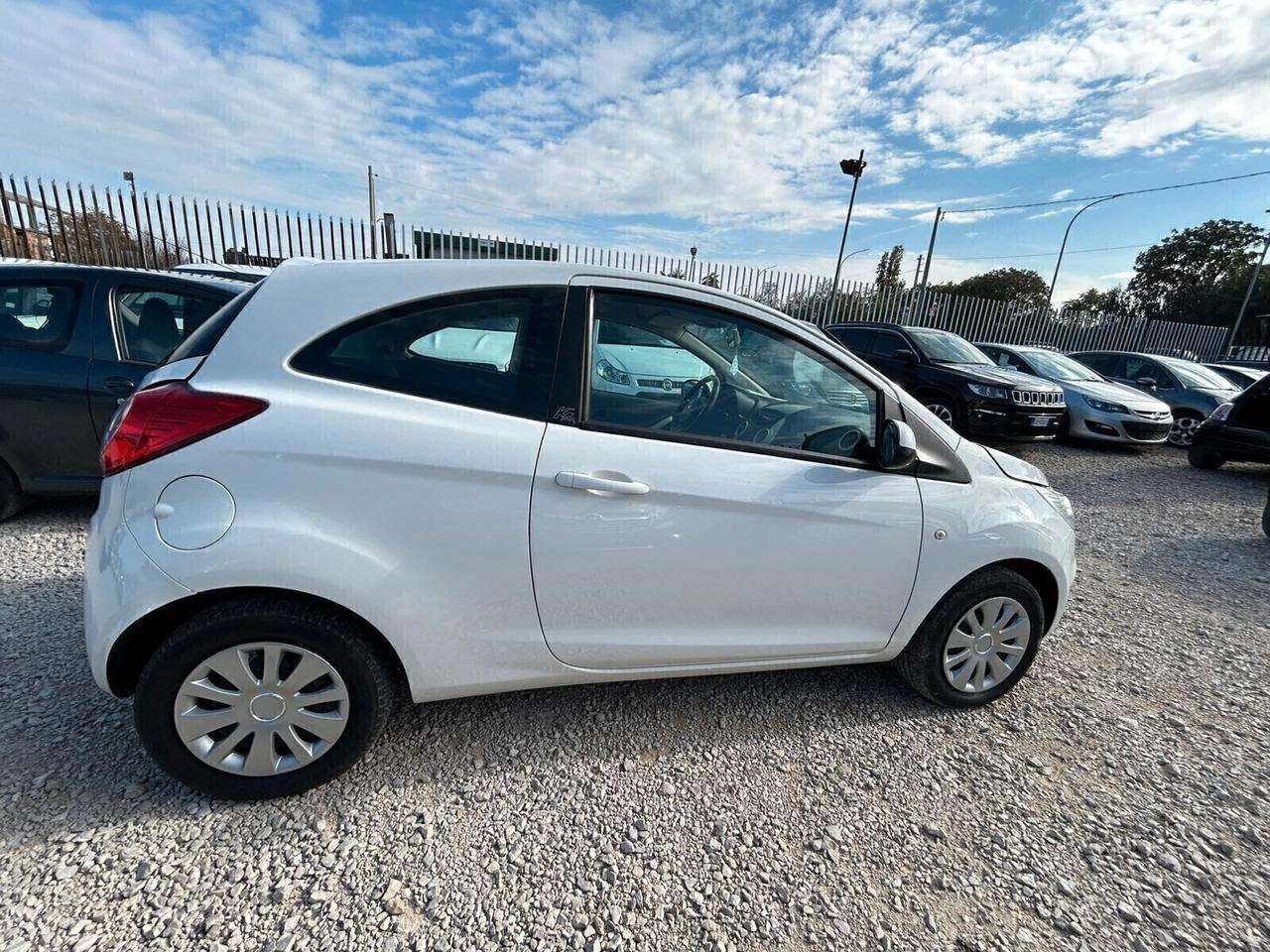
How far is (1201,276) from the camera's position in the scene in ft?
167

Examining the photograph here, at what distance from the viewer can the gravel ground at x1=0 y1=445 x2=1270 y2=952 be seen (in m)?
1.56

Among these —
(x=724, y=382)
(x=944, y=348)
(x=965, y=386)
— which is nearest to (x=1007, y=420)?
(x=965, y=386)

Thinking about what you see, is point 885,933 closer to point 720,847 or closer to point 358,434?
point 720,847

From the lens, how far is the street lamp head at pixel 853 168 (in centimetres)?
1544

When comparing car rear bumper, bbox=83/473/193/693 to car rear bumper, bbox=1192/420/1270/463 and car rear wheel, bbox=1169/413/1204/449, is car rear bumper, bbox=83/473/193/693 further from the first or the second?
car rear wheel, bbox=1169/413/1204/449

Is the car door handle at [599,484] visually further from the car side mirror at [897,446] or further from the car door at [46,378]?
the car door at [46,378]

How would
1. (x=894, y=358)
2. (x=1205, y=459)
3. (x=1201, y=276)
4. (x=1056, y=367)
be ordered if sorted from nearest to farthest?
(x=1205, y=459) → (x=894, y=358) → (x=1056, y=367) → (x=1201, y=276)

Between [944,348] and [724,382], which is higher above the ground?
[944,348]

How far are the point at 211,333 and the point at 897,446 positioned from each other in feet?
7.41

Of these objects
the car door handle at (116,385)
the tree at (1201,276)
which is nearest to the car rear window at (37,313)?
the car door handle at (116,385)

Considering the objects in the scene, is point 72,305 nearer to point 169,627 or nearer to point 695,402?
point 169,627

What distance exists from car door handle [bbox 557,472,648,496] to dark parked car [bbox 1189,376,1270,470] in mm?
8760

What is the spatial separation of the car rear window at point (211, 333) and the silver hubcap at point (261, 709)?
2.95ft

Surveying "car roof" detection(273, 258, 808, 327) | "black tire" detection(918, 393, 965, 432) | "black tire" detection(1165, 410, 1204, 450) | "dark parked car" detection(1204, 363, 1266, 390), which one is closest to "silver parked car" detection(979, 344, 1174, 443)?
"black tire" detection(1165, 410, 1204, 450)
